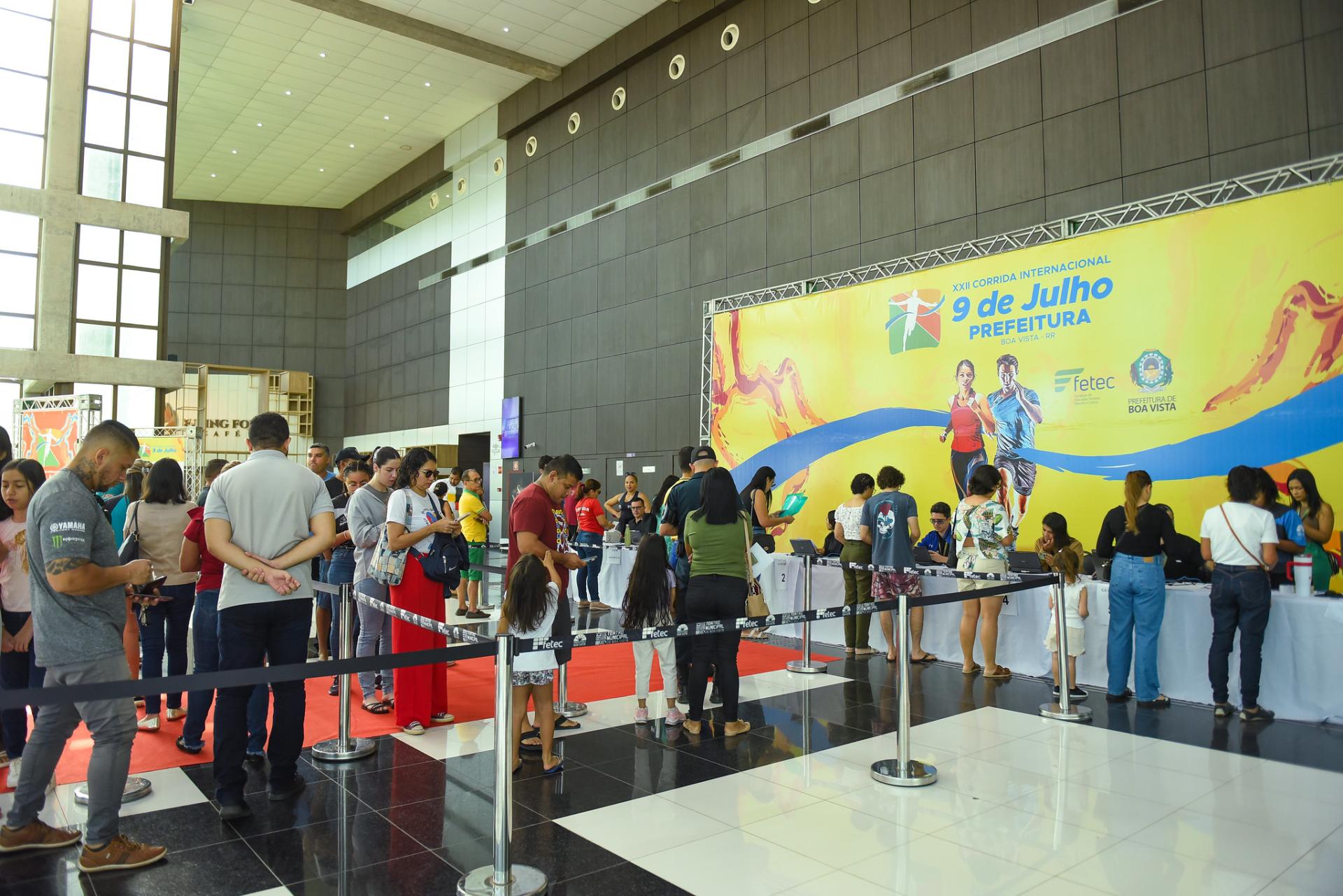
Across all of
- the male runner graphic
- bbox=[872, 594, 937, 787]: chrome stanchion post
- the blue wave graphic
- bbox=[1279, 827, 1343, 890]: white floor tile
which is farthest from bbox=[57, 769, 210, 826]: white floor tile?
the blue wave graphic

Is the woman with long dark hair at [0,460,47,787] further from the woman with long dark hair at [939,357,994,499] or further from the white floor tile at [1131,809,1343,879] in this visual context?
the woman with long dark hair at [939,357,994,499]

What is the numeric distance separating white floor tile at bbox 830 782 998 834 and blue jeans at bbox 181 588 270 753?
9.88ft

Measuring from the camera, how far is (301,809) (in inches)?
150

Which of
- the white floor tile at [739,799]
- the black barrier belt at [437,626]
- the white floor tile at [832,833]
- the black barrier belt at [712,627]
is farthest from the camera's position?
the white floor tile at [739,799]

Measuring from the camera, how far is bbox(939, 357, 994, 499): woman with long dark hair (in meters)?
9.02

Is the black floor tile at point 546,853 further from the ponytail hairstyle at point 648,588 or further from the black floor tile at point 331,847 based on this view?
the ponytail hairstyle at point 648,588

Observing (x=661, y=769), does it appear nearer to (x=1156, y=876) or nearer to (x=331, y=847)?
(x=331, y=847)

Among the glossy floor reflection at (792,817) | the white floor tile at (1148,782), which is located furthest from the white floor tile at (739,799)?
the white floor tile at (1148,782)

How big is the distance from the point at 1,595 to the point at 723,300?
33.2 feet

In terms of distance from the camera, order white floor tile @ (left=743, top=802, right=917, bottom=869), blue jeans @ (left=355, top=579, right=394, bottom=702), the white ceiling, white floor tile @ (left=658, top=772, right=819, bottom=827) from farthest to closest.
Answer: the white ceiling
blue jeans @ (left=355, top=579, right=394, bottom=702)
white floor tile @ (left=658, top=772, right=819, bottom=827)
white floor tile @ (left=743, top=802, right=917, bottom=869)

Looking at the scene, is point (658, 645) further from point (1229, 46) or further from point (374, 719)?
point (1229, 46)

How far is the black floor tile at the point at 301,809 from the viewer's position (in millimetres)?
3625

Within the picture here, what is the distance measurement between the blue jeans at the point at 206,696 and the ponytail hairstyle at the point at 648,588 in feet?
6.59

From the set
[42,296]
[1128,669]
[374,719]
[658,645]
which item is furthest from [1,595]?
[42,296]
